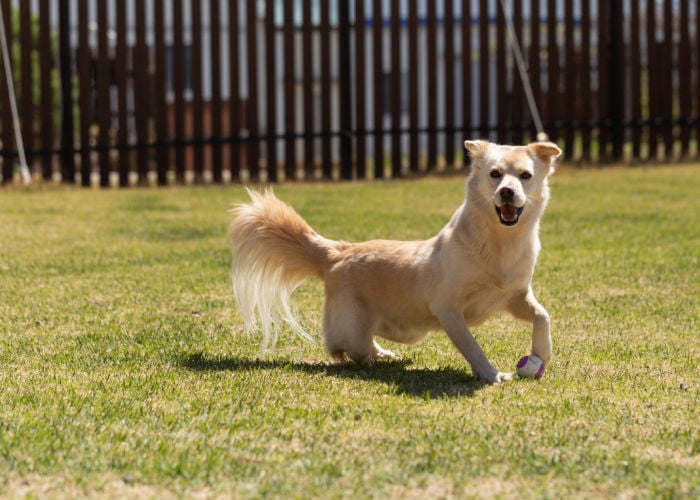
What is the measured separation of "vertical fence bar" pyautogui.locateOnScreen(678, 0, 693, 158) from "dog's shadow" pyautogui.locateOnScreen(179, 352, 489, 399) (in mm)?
9372

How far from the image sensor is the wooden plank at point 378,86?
12.8 m

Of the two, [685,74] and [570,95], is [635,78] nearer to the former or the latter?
[685,74]

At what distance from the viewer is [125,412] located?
14.0 ft

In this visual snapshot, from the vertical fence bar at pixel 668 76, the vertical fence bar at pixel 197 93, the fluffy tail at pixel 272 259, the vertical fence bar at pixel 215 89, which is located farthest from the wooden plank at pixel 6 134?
the fluffy tail at pixel 272 259

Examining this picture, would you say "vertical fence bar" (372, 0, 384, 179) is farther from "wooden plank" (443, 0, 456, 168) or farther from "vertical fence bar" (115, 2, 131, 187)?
"vertical fence bar" (115, 2, 131, 187)

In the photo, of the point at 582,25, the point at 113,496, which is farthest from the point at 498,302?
the point at 582,25

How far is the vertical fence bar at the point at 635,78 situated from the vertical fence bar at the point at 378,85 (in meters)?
2.95

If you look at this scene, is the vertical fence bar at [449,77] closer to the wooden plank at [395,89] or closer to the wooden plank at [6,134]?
the wooden plank at [395,89]

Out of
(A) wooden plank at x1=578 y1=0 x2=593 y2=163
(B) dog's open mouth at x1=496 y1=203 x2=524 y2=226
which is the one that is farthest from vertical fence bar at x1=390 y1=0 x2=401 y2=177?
(B) dog's open mouth at x1=496 y1=203 x2=524 y2=226

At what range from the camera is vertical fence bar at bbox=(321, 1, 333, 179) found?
1265 cm

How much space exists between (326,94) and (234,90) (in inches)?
38.3

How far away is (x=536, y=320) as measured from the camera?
16.5 feet

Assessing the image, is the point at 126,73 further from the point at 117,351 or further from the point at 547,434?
the point at 547,434

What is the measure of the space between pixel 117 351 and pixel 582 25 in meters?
9.49
